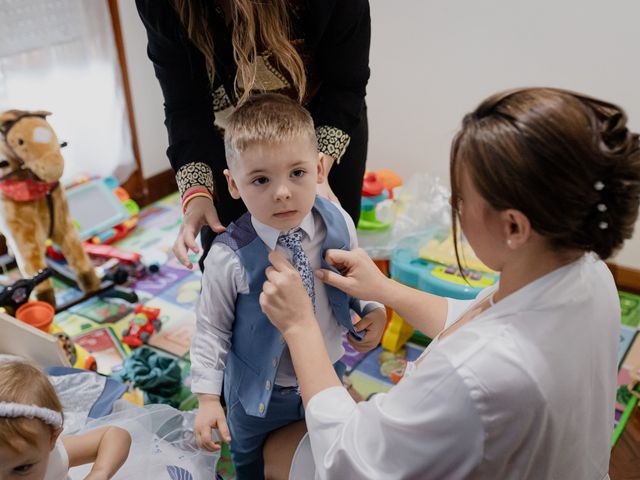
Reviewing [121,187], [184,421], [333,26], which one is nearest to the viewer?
[333,26]

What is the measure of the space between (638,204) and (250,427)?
853 mm

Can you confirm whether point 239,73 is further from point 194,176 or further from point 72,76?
point 72,76

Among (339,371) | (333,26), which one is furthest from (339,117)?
(339,371)

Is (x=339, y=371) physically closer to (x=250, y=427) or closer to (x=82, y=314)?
(x=250, y=427)

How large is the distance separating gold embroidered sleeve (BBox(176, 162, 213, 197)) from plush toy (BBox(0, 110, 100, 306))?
1153mm

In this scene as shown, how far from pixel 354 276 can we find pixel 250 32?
506 mm

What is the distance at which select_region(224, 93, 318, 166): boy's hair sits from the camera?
0.94 metres

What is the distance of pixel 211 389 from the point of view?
41.1 inches

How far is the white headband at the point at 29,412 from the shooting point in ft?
3.04

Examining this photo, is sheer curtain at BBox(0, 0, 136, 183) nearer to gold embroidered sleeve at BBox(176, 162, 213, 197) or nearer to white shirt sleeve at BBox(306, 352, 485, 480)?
gold embroidered sleeve at BBox(176, 162, 213, 197)

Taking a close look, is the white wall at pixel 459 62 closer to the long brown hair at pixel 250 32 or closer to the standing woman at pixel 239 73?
the standing woman at pixel 239 73

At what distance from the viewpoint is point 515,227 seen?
0.67 m

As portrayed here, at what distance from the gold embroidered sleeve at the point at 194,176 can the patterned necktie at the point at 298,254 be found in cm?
26

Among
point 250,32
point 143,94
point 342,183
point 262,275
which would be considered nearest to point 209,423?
point 262,275
